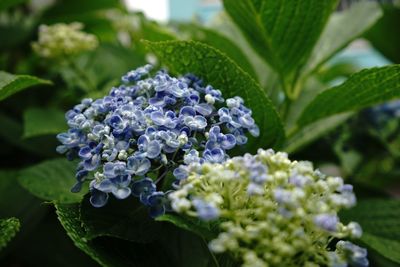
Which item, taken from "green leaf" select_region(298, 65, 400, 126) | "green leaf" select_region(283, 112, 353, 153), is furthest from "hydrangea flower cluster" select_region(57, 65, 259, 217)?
"green leaf" select_region(283, 112, 353, 153)

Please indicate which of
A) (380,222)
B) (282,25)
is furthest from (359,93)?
(380,222)

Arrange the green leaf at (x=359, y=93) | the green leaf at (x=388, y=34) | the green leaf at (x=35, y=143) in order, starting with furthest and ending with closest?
the green leaf at (x=388, y=34), the green leaf at (x=35, y=143), the green leaf at (x=359, y=93)

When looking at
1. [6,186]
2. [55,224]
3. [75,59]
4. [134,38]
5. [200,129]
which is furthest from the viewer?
[134,38]

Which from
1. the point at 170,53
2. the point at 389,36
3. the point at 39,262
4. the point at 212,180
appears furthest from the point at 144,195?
the point at 389,36

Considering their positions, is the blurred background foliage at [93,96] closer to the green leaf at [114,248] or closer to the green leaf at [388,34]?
the green leaf at [388,34]

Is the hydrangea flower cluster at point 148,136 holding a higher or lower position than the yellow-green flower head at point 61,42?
higher

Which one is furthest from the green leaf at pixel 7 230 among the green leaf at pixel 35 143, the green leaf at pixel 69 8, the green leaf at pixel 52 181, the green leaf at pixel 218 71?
the green leaf at pixel 69 8

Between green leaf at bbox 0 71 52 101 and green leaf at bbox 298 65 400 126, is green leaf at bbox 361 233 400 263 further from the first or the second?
green leaf at bbox 0 71 52 101

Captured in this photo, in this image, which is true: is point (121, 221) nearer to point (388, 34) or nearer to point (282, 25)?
point (282, 25)

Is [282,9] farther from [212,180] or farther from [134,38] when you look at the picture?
[134,38]
